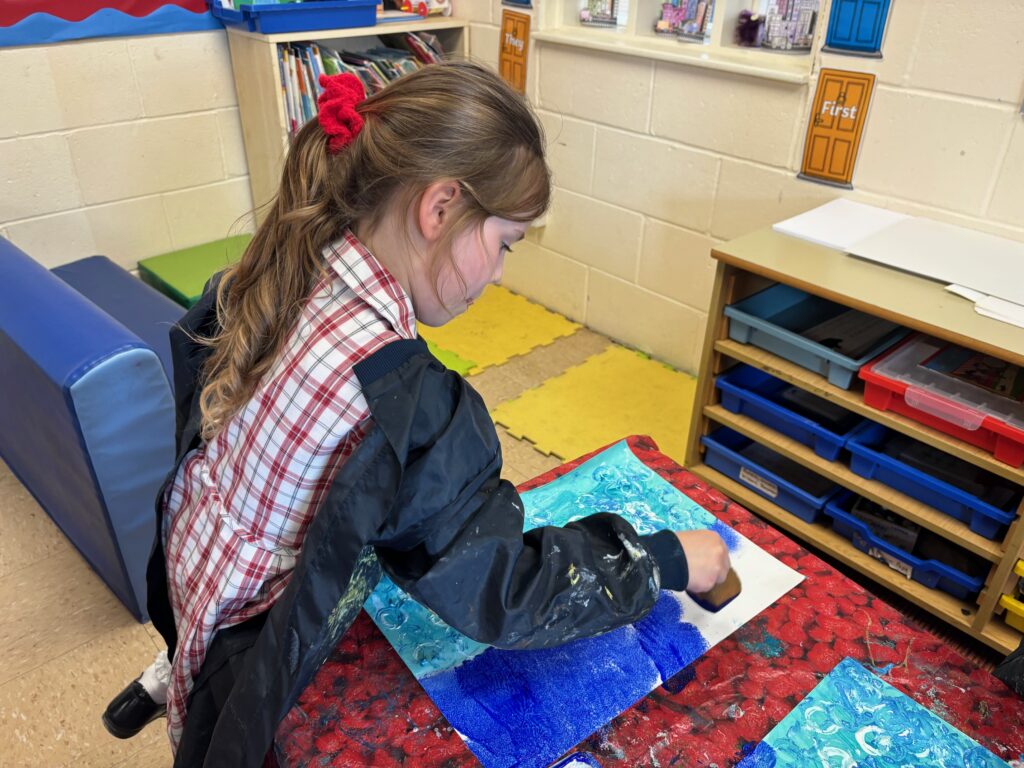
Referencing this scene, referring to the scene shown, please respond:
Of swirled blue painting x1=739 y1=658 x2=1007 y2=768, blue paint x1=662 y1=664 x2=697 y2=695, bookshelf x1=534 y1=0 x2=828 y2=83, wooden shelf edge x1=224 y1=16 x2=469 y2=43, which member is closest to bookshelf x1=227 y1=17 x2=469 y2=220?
wooden shelf edge x1=224 y1=16 x2=469 y2=43

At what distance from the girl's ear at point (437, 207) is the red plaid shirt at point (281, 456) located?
7 cm

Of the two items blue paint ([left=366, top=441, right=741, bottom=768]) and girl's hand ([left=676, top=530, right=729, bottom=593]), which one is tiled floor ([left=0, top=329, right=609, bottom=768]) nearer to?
blue paint ([left=366, top=441, right=741, bottom=768])

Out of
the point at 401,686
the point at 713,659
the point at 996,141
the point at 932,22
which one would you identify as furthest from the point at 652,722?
the point at 932,22

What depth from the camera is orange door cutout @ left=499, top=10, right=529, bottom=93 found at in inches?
105

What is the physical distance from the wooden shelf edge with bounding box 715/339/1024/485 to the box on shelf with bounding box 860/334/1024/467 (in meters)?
0.02

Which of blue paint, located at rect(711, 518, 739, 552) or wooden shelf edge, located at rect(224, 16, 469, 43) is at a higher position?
wooden shelf edge, located at rect(224, 16, 469, 43)

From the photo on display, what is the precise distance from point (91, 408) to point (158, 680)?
1.55ft

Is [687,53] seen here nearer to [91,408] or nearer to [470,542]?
[91,408]

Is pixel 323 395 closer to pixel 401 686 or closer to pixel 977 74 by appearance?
pixel 401 686

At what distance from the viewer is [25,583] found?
179 cm

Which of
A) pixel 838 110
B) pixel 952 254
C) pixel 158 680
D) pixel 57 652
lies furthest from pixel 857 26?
pixel 57 652

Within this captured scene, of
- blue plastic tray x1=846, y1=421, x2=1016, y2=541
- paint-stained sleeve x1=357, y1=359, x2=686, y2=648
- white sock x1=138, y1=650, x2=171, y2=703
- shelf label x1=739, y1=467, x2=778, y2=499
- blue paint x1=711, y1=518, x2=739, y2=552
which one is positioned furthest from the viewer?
shelf label x1=739, y1=467, x2=778, y2=499

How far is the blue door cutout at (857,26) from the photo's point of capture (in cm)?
179

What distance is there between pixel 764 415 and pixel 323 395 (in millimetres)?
1270
